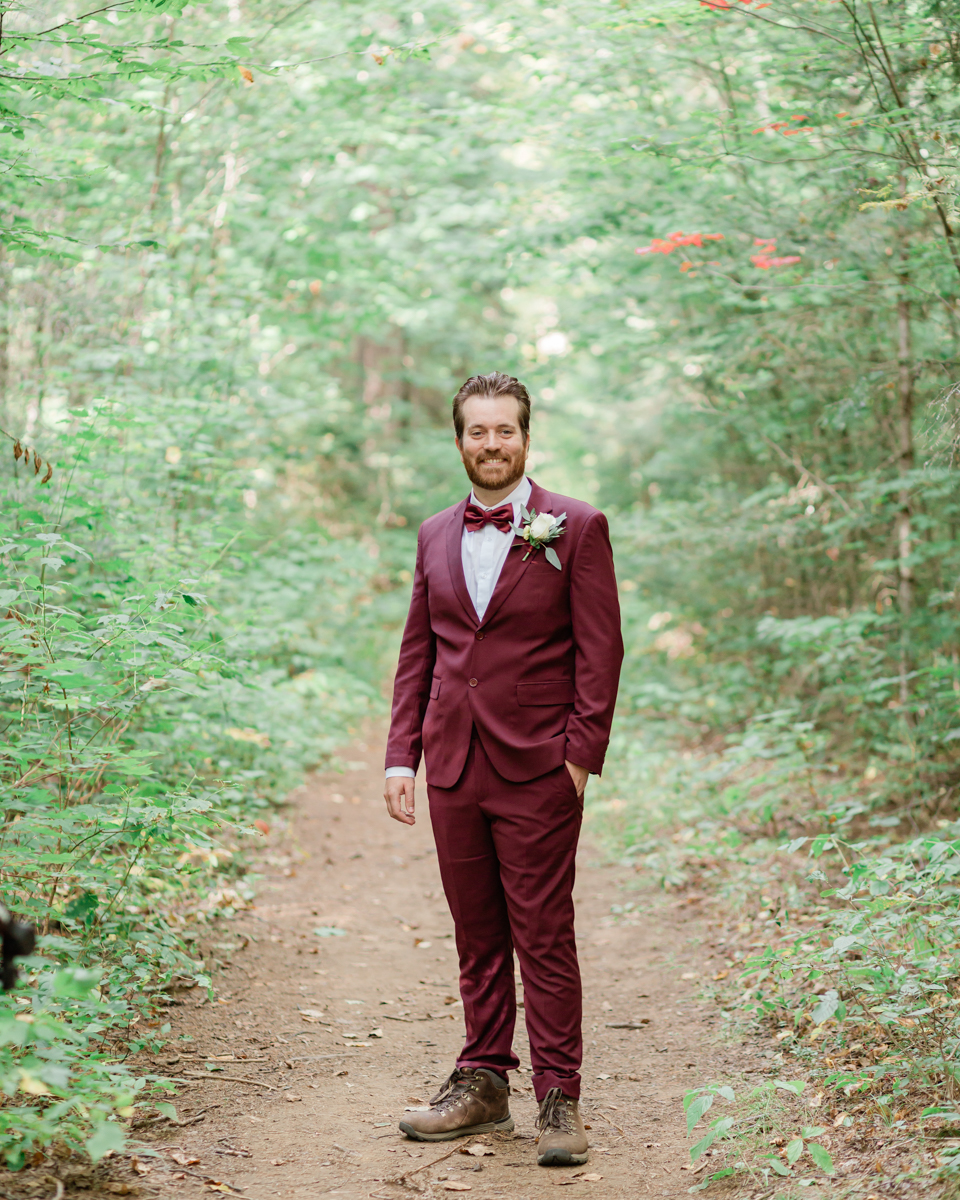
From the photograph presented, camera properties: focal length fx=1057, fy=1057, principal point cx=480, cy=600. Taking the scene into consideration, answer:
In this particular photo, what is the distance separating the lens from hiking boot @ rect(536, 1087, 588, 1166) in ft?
10.4

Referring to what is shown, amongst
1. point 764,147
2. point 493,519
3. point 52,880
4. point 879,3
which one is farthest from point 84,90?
point 764,147

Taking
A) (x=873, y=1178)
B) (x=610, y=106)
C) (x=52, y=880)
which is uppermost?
(x=610, y=106)

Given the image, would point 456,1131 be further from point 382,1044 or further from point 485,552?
point 485,552

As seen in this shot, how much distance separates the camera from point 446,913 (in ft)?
20.5

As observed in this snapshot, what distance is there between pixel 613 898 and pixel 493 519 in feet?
12.2

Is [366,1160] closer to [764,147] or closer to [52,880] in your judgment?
[52,880]

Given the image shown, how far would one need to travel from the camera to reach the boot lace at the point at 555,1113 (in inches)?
127

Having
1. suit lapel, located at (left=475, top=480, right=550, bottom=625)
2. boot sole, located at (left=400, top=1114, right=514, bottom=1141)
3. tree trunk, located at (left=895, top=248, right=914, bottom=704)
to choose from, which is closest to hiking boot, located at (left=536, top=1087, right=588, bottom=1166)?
boot sole, located at (left=400, top=1114, right=514, bottom=1141)

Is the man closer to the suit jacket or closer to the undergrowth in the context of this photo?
the suit jacket

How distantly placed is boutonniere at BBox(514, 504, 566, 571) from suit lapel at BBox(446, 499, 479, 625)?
218mm

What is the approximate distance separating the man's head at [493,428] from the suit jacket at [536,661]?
0.14 metres

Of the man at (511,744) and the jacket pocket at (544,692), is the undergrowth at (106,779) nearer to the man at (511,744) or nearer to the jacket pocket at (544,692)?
the man at (511,744)

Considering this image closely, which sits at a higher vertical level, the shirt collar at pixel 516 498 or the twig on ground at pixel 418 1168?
the shirt collar at pixel 516 498

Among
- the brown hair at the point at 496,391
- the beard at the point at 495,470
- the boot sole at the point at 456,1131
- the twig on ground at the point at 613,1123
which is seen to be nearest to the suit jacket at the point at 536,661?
the beard at the point at 495,470
